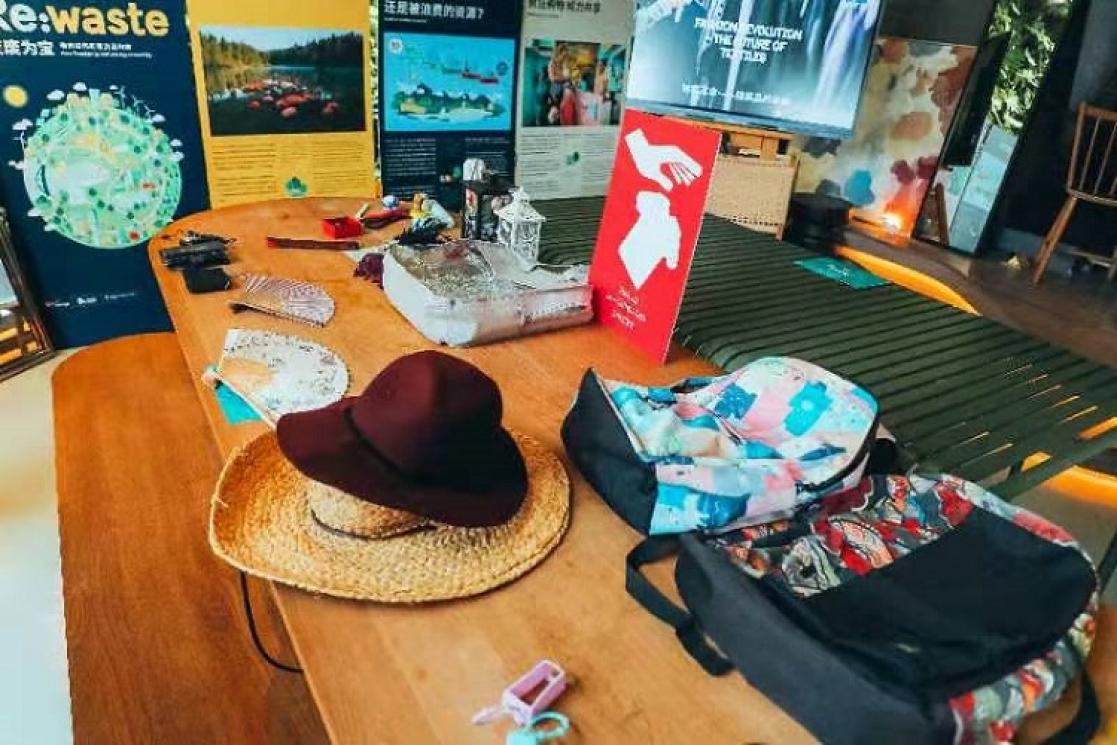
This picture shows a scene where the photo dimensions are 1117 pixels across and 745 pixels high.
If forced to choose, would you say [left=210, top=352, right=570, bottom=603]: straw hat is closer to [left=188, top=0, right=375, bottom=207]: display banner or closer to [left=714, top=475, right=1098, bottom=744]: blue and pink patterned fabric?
[left=714, top=475, right=1098, bottom=744]: blue and pink patterned fabric

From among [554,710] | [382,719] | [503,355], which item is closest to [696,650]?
[554,710]

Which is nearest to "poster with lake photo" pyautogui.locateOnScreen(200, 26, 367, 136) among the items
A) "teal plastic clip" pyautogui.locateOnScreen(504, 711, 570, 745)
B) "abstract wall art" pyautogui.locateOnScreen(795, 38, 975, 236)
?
"teal plastic clip" pyautogui.locateOnScreen(504, 711, 570, 745)

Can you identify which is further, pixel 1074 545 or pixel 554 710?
pixel 1074 545

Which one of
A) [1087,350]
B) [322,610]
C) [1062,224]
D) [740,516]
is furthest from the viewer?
[1062,224]

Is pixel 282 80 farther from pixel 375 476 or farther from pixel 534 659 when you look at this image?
pixel 534 659

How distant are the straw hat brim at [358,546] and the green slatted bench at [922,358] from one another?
60 centimetres

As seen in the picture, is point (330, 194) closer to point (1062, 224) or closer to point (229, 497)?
point (229, 497)

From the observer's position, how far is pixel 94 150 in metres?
2.10

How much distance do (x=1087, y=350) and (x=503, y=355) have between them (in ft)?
9.47

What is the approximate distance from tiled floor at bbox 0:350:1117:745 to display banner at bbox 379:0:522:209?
1276 mm

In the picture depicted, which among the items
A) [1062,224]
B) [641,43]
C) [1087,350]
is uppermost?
[641,43]

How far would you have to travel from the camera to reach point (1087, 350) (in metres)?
3.07

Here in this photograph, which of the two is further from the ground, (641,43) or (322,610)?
(641,43)

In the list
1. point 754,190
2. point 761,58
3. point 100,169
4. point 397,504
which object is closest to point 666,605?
point 397,504
